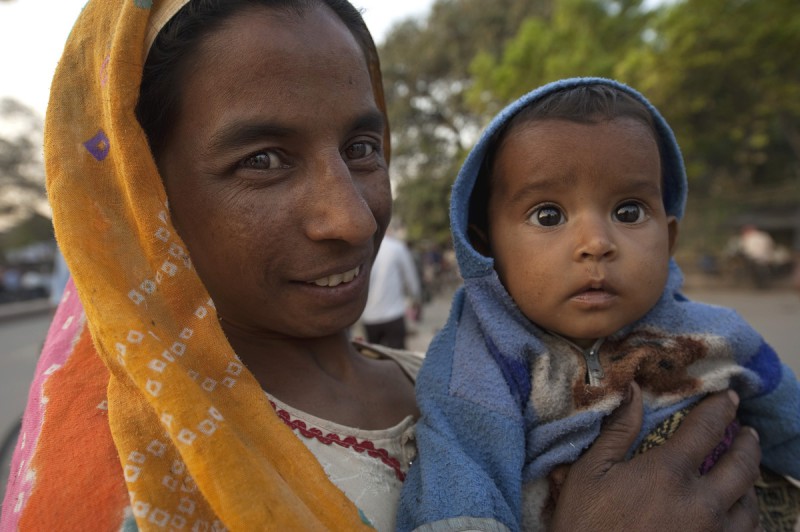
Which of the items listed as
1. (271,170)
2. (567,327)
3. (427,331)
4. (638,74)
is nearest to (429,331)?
(427,331)

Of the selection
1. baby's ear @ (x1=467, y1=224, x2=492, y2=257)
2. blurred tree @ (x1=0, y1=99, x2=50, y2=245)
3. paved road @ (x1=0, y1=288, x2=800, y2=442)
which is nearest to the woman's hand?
baby's ear @ (x1=467, y1=224, x2=492, y2=257)

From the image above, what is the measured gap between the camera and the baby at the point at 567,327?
4.42ft

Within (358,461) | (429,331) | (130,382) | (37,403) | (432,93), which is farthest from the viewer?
(432,93)

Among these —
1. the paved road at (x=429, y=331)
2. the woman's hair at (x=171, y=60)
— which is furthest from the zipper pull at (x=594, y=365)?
the paved road at (x=429, y=331)

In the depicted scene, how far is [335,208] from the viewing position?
46.0 inches

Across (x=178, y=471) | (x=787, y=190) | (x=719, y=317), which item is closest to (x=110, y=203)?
(x=178, y=471)

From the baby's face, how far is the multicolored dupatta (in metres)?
0.71

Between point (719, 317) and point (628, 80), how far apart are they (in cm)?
1198

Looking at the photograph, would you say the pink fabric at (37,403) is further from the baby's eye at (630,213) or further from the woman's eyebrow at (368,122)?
the baby's eye at (630,213)

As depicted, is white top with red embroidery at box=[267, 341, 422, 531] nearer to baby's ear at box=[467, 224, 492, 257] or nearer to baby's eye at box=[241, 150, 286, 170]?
baby's eye at box=[241, 150, 286, 170]

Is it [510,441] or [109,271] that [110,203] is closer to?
[109,271]

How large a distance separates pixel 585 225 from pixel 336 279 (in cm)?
61

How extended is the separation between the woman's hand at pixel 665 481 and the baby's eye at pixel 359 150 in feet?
2.80

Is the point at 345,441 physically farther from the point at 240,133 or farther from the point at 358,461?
the point at 240,133
